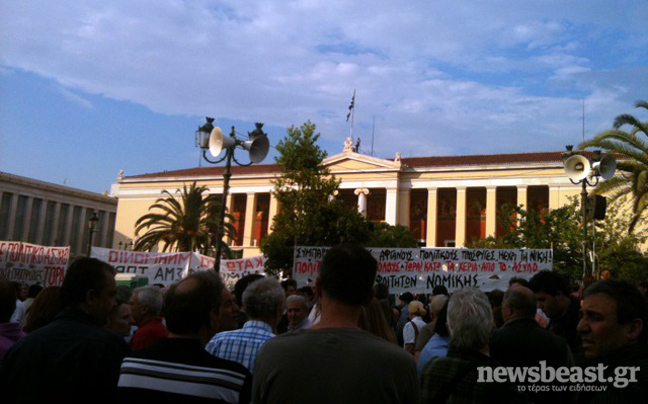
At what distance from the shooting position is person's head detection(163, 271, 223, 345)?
3.12 m

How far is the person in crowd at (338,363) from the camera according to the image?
2.40 m

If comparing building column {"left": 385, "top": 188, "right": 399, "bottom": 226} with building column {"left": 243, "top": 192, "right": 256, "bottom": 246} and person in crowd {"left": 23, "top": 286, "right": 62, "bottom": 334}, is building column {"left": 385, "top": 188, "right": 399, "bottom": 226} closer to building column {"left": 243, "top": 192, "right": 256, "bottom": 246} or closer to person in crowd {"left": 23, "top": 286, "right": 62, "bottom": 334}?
building column {"left": 243, "top": 192, "right": 256, "bottom": 246}

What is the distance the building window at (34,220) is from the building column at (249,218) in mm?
23770

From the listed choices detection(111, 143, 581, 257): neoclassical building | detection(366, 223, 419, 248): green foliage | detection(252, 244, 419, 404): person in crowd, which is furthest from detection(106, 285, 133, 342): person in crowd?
detection(111, 143, 581, 257): neoclassical building

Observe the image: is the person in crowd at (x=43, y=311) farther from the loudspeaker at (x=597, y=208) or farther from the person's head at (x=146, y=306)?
the loudspeaker at (x=597, y=208)

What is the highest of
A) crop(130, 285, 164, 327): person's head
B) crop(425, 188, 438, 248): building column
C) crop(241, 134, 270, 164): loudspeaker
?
crop(425, 188, 438, 248): building column

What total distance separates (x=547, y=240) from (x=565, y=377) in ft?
87.4

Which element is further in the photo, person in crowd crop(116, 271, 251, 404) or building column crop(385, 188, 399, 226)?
building column crop(385, 188, 399, 226)

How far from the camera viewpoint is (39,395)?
3.19 metres

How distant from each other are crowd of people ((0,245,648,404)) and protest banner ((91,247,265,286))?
13623 millimetres

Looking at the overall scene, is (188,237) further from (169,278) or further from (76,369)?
(76,369)

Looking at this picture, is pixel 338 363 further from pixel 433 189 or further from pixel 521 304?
pixel 433 189

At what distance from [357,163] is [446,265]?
1658 inches

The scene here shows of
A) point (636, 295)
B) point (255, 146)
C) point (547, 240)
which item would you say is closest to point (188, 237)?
point (547, 240)
